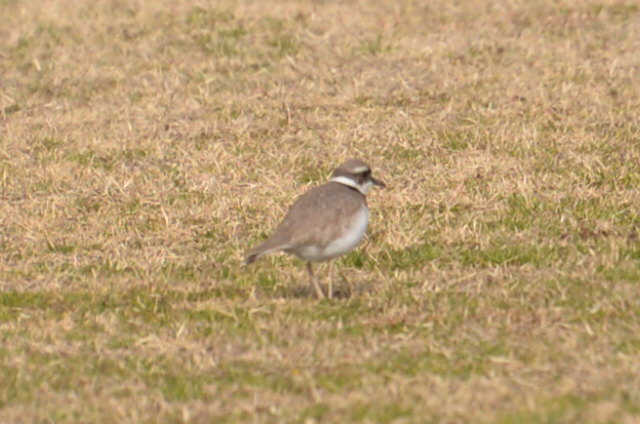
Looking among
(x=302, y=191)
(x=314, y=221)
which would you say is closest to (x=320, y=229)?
(x=314, y=221)

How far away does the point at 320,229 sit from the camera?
9.62m

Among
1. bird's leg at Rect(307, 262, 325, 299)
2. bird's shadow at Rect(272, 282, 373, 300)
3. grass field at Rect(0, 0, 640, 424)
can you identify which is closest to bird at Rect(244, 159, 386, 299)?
bird's leg at Rect(307, 262, 325, 299)

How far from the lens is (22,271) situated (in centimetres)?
1084

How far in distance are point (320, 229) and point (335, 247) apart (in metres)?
0.18

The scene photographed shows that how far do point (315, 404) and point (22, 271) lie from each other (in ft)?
13.0

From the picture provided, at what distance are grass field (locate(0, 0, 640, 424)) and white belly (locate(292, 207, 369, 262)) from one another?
1.19 feet

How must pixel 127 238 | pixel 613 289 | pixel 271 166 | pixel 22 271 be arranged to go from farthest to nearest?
pixel 271 166 < pixel 127 238 < pixel 22 271 < pixel 613 289

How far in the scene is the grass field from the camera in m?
8.11

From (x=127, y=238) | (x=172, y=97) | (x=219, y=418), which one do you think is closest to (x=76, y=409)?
(x=219, y=418)

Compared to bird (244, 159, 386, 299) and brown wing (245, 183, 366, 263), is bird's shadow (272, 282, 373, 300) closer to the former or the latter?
bird (244, 159, 386, 299)

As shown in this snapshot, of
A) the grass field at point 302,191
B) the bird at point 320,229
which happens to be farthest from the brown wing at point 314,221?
the grass field at point 302,191

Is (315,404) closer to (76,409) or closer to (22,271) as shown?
(76,409)

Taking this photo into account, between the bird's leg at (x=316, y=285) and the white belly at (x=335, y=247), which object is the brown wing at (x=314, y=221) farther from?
the bird's leg at (x=316, y=285)

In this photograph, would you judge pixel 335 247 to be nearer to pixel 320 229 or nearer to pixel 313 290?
pixel 320 229
